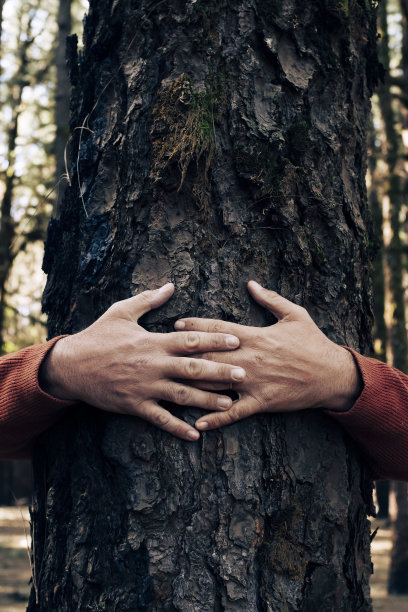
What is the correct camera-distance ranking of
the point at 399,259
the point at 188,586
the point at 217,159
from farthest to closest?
the point at 399,259, the point at 217,159, the point at 188,586

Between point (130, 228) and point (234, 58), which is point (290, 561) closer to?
point (130, 228)

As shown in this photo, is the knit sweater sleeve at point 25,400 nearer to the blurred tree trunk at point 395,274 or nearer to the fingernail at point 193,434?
the fingernail at point 193,434

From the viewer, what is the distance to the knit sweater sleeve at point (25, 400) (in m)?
1.68

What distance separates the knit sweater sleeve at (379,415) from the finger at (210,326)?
14.7 inches

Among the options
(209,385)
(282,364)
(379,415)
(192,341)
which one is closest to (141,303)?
(192,341)

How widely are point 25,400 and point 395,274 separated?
7411mm

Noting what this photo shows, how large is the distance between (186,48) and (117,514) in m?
1.34

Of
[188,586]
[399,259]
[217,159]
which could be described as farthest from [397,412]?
[399,259]

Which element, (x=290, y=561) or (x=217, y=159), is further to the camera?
(x=217, y=159)

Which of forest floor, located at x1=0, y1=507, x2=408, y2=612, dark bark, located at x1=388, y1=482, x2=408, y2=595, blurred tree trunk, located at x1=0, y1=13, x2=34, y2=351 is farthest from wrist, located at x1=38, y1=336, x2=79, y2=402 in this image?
blurred tree trunk, located at x1=0, y1=13, x2=34, y2=351

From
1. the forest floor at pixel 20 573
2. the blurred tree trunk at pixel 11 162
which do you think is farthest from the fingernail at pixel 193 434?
the blurred tree trunk at pixel 11 162

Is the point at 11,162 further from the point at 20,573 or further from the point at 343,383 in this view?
the point at 343,383

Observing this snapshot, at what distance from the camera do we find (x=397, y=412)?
1.73 meters

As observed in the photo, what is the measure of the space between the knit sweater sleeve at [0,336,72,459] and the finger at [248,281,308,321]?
60cm
